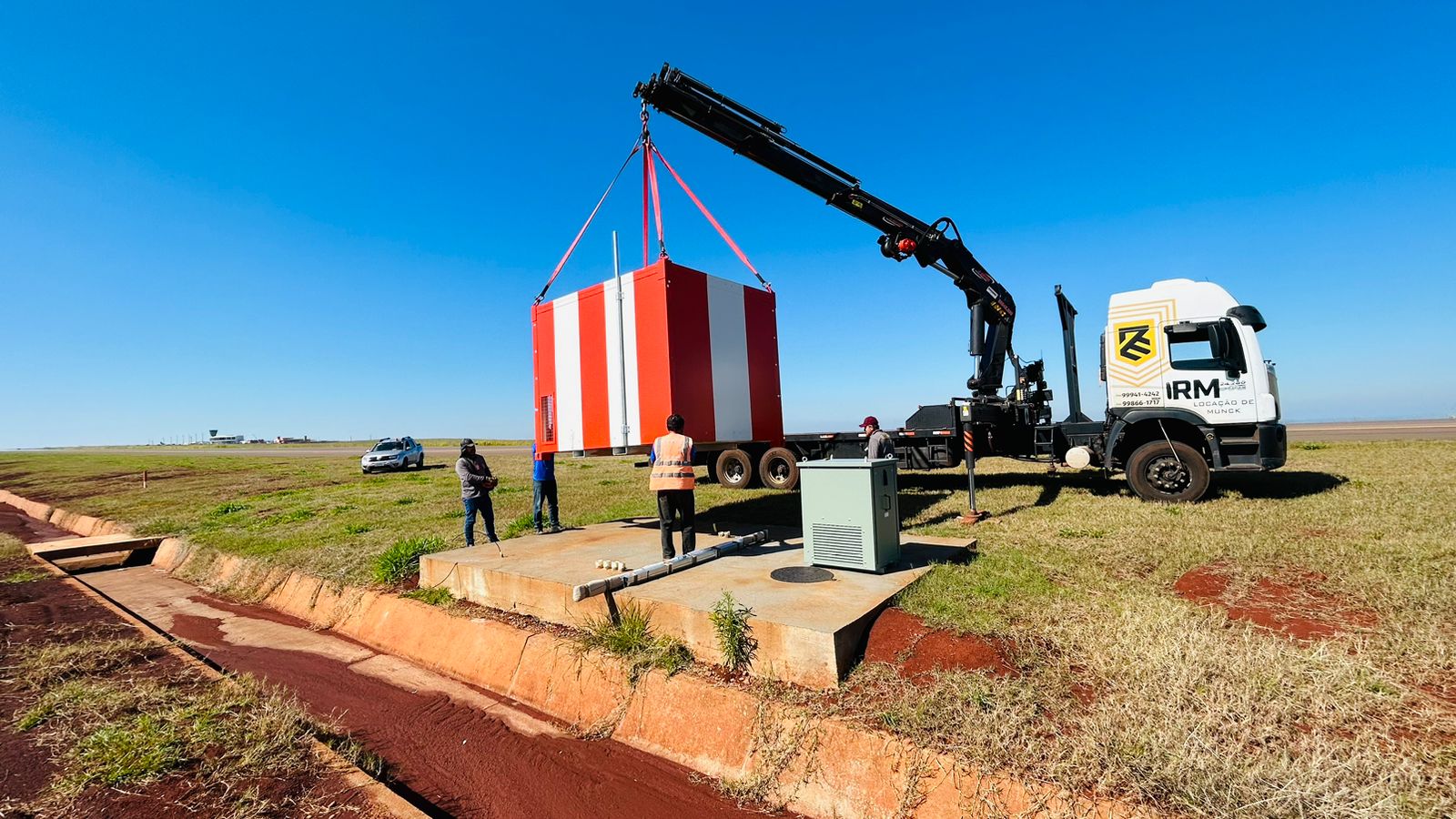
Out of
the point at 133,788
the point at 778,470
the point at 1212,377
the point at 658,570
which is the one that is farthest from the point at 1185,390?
the point at 133,788

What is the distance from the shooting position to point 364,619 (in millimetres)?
7031

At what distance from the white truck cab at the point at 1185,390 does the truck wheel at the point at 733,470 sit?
21.9 ft

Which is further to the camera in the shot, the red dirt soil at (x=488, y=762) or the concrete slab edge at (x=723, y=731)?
the red dirt soil at (x=488, y=762)

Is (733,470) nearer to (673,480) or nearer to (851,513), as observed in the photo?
(673,480)

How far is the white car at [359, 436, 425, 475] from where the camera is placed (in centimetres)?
2408

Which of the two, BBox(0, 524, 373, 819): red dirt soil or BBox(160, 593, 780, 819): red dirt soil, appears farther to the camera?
BBox(160, 593, 780, 819): red dirt soil

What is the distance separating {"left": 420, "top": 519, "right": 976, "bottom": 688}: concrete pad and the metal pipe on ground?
0.08m

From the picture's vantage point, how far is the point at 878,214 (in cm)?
1195

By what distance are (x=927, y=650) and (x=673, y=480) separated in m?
2.93

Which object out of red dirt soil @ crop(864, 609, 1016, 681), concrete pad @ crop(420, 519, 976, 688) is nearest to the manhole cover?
concrete pad @ crop(420, 519, 976, 688)

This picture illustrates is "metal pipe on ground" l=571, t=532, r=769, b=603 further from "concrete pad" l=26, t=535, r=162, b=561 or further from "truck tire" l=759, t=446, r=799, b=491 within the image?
"concrete pad" l=26, t=535, r=162, b=561

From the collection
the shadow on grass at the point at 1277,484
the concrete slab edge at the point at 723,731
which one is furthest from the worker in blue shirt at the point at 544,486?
the shadow on grass at the point at 1277,484

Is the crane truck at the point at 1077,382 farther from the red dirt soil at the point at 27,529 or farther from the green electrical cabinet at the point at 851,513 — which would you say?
the red dirt soil at the point at 27,529

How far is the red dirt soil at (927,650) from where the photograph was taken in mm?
3783
